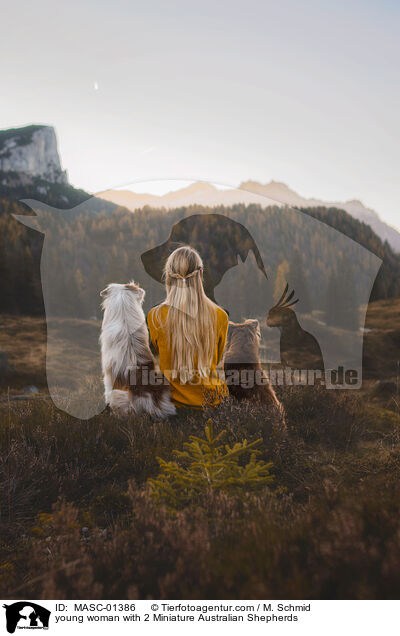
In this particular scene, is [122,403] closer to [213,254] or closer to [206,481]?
[206,481]

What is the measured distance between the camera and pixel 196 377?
4.08 metres

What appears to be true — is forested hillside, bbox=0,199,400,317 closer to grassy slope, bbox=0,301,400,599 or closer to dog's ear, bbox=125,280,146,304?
dog's ear, bbox=125,280,146,304

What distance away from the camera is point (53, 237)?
17.5ft

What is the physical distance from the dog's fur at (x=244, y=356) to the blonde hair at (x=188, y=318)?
10.6 inches

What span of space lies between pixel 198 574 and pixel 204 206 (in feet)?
14.7

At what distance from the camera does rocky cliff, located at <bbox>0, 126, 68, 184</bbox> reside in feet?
19.0

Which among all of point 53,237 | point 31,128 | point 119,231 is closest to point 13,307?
point 53,237

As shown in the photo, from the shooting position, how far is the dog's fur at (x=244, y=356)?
393 centimetres
